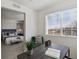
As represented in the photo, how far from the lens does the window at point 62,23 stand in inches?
143

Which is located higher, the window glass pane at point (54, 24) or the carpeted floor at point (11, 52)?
the window glass pane at point (54, 24)

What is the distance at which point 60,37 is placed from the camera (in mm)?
3824

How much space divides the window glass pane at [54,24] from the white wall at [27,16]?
2.85 feet

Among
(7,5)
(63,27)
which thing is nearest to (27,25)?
(7,5)

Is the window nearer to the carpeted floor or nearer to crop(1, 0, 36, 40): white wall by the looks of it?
crop(1, 0, 36, 40): white wall

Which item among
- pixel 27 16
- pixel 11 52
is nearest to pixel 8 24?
pixel 27 16

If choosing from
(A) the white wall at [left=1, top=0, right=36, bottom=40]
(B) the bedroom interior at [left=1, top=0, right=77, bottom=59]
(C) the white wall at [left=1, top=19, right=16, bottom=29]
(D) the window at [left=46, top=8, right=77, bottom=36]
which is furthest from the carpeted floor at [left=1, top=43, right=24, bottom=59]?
(D) the window at [left=46, top=8, right=77, bottom=36]

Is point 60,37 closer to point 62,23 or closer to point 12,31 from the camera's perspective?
point 62,23

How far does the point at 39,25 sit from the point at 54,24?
2.81 feet

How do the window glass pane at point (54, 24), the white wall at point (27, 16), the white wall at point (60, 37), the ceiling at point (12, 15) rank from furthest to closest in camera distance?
the window glass pane at point (54, 24), the ceiling at point (12, 15), the white wall at point (60, 37), the white wall at point (27, 16)

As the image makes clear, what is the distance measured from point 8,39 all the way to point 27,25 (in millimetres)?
1436

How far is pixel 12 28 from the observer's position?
425 cm

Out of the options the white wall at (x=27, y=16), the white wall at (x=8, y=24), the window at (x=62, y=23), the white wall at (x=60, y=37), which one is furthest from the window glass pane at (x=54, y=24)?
the white wall at (x=8, y=24)

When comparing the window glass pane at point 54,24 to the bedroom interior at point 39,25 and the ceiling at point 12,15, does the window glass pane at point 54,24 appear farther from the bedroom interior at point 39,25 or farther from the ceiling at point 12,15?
the ceiling at point 12,15
